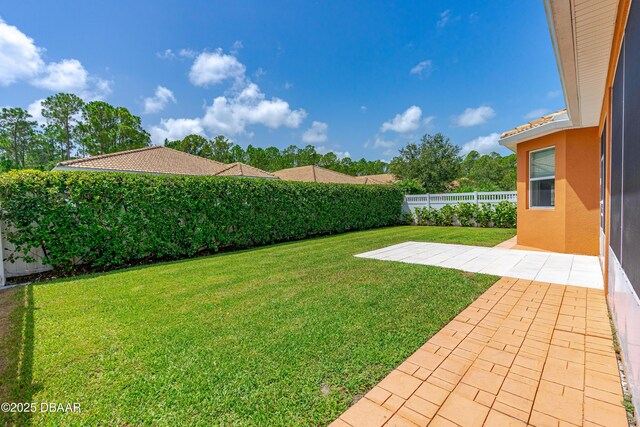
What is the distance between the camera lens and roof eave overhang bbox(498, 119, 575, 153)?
6660 mm

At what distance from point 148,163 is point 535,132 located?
18345 millimetres

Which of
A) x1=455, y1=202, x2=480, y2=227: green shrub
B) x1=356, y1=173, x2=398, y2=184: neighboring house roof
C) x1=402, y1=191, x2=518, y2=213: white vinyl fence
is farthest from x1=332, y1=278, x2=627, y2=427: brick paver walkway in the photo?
x1=356, y1=173, x2=398, y2=184: neighboring house roof

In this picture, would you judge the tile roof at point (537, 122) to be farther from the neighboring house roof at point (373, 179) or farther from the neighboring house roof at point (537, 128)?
the neighboring house roof at point (373, 179)

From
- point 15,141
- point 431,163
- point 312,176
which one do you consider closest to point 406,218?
point 312,176

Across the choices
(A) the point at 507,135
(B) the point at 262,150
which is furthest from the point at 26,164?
(A) the point at 507,135

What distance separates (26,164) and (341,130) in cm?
4482

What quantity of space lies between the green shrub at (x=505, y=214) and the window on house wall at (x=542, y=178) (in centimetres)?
541

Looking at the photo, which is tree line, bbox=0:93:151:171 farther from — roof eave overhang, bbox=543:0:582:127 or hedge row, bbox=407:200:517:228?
roof eave overhang, bbox=543:0:582:127

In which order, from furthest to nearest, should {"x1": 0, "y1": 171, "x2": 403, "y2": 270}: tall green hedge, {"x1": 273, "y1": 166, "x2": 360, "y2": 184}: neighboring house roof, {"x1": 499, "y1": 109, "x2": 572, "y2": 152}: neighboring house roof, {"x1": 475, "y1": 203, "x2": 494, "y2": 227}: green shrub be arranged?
{"x1": 273, "y1": 166, "x2": 360, "y2": 184}: neighboring house roof → {"x1": 475, "y1": 203, "x2": 494, "y2": 227}: green shrub → {"x1": 499, "y1": 109, "x2": 572, "y2": 152}: neighboring house roof → {"x1": 0, "y1": 171, "x2": 403, "y2": 270}: tall green hedge

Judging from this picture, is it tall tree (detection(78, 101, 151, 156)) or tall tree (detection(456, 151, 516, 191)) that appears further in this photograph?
tall tree (detection(456, 151, 516, 191))

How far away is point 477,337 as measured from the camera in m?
3.10

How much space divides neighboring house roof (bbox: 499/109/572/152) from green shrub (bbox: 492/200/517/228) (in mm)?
5249

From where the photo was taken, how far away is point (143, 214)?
7793 mm

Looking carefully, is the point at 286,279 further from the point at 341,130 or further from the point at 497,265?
the point at 341,130
